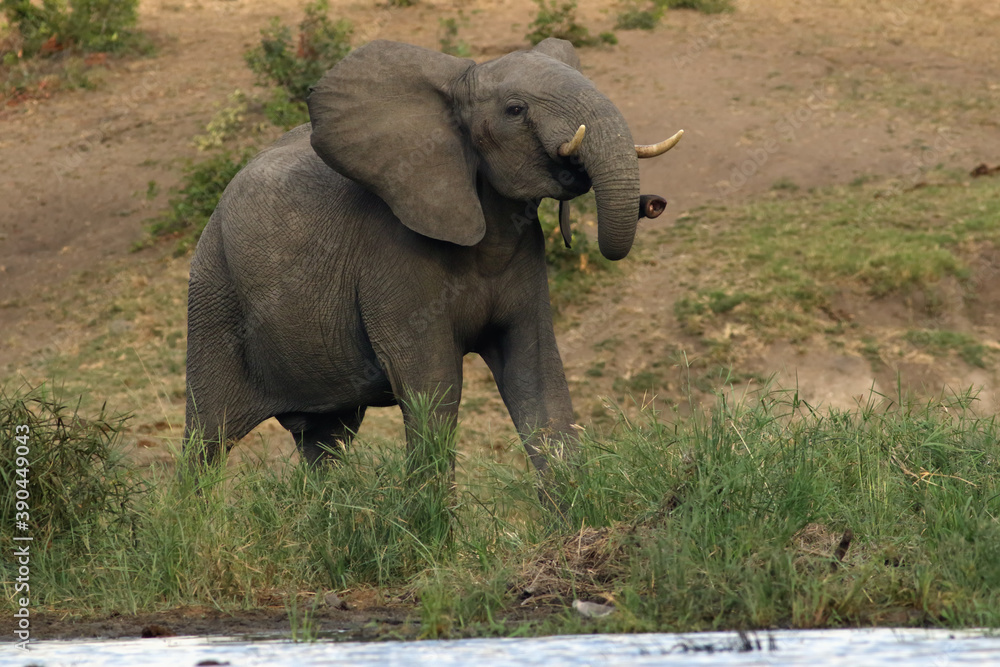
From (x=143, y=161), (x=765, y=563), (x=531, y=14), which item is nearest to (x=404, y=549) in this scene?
(x=765, y=563)

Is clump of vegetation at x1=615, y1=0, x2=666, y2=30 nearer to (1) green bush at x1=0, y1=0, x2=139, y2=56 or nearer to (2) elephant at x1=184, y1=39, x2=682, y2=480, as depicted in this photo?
(1) green bush at x1=0, y1=0, x2=139, y2=56

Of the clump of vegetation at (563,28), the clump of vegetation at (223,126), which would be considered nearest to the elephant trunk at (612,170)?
the clump of vegetation at (223,126)

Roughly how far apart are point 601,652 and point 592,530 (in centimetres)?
100

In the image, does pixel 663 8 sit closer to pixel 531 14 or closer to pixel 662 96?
pixel 531 14

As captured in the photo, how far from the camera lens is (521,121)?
4797mm

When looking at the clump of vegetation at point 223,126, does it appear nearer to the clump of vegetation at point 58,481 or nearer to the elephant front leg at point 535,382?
the elephant front leg at point 535,382

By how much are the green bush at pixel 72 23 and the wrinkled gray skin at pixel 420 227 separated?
490 inches

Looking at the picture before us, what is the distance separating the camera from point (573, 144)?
179 inches

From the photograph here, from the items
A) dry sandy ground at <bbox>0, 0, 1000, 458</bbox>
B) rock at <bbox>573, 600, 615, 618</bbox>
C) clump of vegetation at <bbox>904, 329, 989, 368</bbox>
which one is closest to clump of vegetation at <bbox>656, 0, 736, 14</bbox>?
dry sandy ground at <bbox>0, 0, 1000, 458</bbox>

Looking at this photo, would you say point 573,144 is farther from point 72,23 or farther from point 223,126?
point 72,23

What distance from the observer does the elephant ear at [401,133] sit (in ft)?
16.2

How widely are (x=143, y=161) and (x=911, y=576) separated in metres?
12.1

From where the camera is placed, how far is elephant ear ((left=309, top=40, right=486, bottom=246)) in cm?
495

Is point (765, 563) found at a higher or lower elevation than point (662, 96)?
higher
